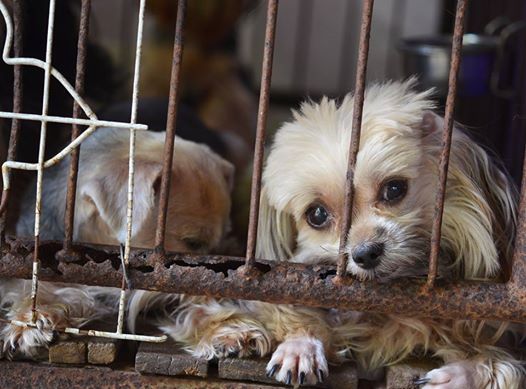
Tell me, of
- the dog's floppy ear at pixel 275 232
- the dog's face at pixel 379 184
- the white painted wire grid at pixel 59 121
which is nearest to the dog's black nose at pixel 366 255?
the dog's face at pixel 379 184

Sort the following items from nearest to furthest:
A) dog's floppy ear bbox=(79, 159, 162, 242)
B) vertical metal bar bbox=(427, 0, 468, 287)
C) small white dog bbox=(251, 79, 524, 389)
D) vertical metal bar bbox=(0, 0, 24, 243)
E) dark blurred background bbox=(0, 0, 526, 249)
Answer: vertical metal bar bbox=(427, 0, 468, 287) < vertical metal bar bbox=(0, 0, 24, 243) < small white dog bbox=(251, 79, 524, 389) < dog's floppy ear bbox=(79, 159, 162, 242) < dark blurred background bbox=(0, 0, 526, 249)

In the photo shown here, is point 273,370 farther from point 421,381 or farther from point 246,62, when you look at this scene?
point 246,62

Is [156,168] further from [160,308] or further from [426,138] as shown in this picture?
[426,138]

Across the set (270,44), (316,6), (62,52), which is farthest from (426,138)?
(316,6)

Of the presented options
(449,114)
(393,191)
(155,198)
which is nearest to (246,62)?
(155,198)

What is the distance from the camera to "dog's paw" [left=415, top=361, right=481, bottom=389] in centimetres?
215

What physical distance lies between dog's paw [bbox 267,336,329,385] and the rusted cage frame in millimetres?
156

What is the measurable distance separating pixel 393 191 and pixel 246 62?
14.8ft

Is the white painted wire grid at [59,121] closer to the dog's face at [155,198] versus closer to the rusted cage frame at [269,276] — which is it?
the rusted cage frame at [269,276]

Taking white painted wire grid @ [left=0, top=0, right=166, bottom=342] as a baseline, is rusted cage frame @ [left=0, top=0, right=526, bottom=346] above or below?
below

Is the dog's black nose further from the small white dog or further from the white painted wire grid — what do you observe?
the white painted wire grid

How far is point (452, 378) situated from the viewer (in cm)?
216

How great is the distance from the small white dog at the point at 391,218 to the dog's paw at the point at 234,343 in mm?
64

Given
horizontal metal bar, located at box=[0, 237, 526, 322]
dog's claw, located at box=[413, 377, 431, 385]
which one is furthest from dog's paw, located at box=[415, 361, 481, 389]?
horizontal metal bar, located at box=[0, 237, 526, 322]
